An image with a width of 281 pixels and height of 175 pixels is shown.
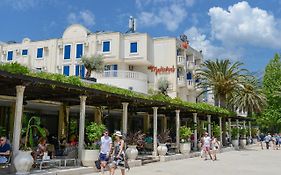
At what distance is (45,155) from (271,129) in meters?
52.2

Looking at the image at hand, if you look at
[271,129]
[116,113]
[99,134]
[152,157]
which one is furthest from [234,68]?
[271,129]

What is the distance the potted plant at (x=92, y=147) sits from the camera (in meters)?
13.4

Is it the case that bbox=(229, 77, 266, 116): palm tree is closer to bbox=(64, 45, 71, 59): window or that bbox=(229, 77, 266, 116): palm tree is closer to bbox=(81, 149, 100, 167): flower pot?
bbox=(64, 45, 71, 59): window

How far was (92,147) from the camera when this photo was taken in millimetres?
13891

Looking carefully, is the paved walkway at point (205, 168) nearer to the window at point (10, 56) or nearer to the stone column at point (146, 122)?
the stone column at point (146, 122)

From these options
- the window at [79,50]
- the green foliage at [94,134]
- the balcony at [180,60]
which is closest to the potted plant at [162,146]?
the green foliage at [94,134]

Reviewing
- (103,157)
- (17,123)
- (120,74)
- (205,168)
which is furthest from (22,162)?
(120,74)

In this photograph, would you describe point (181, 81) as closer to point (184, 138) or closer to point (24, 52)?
point (184, 138)

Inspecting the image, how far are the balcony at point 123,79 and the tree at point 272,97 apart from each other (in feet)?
95.2

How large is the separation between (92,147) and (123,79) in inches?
710

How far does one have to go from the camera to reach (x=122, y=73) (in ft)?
105

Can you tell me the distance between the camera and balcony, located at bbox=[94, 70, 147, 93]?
3148 cm

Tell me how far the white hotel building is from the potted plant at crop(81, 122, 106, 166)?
23.4 metres

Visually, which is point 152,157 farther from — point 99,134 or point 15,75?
point 15,75
